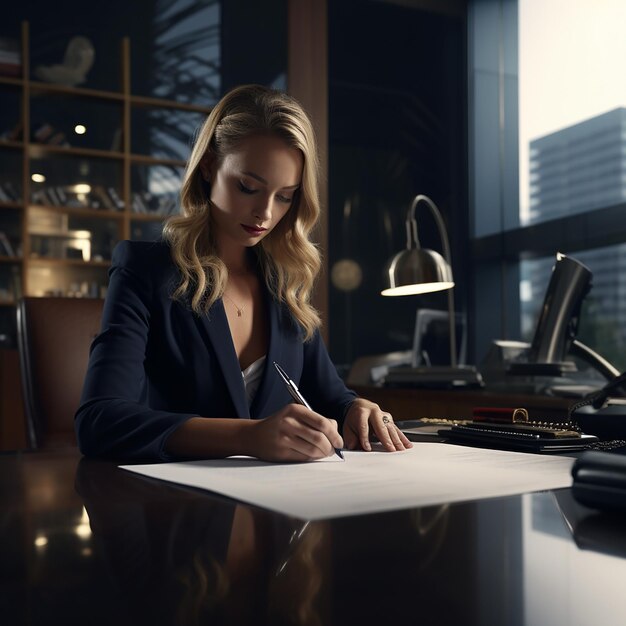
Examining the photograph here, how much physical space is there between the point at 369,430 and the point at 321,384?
16.5 inches

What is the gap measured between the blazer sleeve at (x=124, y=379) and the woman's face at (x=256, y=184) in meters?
0.16

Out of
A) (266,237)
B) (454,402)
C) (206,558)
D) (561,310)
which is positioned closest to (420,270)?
(454,402)

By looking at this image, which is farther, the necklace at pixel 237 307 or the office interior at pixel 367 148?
the office interior at pixel 367 148

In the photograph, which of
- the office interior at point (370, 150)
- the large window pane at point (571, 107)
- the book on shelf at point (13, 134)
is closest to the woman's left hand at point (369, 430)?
the large window pane at point (571, 107)

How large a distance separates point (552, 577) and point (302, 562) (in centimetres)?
13

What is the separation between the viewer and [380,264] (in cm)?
460

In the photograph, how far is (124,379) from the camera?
119 centimetres

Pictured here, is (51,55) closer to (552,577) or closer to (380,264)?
(380,264)

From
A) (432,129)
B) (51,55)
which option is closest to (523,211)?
(432,129)

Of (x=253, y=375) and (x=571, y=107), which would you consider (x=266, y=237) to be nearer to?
(x=253, y=375)

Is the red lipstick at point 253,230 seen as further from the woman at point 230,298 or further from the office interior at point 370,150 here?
the office interior at point 370,150

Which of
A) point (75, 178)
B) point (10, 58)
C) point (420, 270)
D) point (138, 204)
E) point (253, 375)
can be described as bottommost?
point (253, 375)

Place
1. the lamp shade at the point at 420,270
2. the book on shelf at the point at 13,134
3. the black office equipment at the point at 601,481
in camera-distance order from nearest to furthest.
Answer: the black office equipment at the point at 601,481 < the lamp shade at the point at 420,270 < the book on shelf at the point at 13,134

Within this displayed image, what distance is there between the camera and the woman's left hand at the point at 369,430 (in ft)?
3.29
